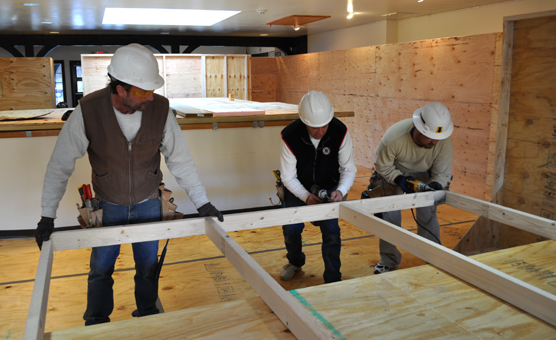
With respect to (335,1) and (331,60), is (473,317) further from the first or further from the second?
(331,60)

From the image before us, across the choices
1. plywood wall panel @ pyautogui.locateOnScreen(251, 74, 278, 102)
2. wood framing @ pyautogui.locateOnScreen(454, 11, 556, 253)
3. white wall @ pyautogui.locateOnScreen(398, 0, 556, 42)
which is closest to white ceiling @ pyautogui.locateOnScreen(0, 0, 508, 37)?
white wall @ pyautogui.locateOnScreen(398, 0, 556, 42)

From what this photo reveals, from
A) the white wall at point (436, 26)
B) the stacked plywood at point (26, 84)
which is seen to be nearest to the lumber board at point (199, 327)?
the white wall at point (436, 26)

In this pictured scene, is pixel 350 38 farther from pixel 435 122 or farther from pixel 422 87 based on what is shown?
pixel 435 122

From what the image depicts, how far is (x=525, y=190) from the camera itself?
3238mm

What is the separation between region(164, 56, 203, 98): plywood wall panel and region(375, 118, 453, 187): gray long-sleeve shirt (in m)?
6.45

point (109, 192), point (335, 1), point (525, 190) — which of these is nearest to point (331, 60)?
point (335, 1)

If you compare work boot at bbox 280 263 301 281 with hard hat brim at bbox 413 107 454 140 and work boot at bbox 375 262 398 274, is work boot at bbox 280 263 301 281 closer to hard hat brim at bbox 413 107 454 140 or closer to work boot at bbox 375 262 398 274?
work boot at bbox 375 262 398 274

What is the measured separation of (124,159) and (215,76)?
7.14 metres

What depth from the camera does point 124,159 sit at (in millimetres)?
2154

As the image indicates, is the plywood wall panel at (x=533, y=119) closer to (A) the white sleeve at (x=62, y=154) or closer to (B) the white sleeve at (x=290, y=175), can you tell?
(B) the white sleeve at (x=290, y=175)

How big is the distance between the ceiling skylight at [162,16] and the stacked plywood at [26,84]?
56.2 inches

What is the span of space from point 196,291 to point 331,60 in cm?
652

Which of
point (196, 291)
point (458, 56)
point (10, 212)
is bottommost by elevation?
point (196, 291)

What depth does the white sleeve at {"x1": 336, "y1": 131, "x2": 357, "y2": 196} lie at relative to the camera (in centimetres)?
280
